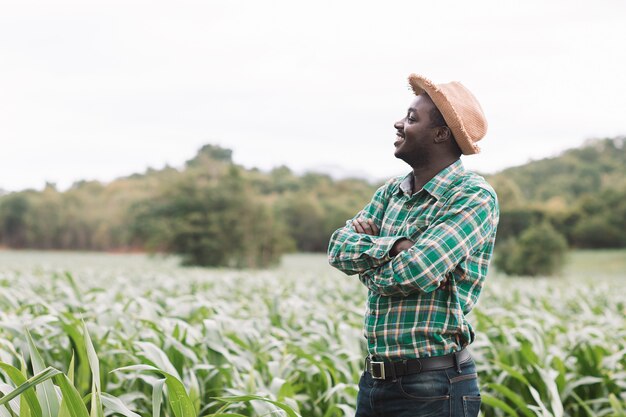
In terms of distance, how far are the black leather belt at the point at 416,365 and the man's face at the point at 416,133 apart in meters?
0.63

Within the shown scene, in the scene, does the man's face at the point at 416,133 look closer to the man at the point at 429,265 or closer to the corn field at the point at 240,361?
the man at the point at 429,265

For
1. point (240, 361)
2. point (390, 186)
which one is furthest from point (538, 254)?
point (390, 186)

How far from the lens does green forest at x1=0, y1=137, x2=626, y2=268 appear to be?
37531 mm

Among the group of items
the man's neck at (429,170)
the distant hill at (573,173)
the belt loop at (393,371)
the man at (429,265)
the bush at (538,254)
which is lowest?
the bush at (538,254)

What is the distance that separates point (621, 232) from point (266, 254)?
27.5 metres

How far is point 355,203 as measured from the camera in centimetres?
5509

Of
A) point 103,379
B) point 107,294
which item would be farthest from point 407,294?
point 107,294

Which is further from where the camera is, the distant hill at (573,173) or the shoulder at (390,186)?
the distant hill at (573,173)

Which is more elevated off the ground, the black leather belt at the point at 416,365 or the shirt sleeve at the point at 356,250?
the shirt sleeve at the point at 356,250

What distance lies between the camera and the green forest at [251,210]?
37.5 m

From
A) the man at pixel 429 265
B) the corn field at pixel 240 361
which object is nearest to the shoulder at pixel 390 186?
the man at pixel 429 265

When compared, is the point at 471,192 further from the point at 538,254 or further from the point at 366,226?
the point at 538,254

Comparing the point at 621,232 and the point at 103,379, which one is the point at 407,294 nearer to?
the point at 103,379

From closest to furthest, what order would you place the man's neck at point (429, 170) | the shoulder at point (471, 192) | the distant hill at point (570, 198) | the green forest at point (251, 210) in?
1. the shoulder at point (471, 192)
2. the man's neck at point (429, 170)
3. the green forest at point (251, 210)
4. the distant hill at point (570, 198)
